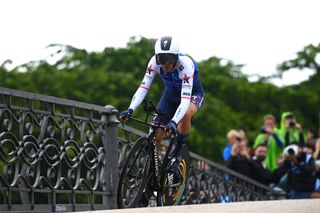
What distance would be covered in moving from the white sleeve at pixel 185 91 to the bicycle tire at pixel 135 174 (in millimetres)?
494

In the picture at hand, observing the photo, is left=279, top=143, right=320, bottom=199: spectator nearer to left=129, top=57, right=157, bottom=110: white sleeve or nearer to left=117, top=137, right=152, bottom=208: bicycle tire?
left=129, top=57, right=157, bottom=110: white sleeve

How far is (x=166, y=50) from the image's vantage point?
16.0 metres

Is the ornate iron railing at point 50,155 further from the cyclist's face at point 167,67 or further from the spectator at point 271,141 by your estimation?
the spectator at point 271,141

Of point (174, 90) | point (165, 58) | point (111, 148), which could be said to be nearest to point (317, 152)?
point (111, 148)

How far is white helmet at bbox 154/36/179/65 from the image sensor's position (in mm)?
15969

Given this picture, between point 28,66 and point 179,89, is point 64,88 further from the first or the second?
point 179,89

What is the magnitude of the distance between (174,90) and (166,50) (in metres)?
0.88

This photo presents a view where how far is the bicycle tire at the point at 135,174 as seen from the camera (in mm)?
15500

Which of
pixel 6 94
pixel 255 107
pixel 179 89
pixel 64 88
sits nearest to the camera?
pixel 6 94

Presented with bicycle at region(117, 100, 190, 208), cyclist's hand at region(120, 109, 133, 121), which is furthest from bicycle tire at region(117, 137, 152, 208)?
cyclist's hand at region(120, 109, 133, 121)

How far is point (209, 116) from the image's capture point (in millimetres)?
71812

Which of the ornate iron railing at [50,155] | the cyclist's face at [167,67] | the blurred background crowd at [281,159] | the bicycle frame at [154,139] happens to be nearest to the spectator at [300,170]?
the blurred background crowd at [281,159]

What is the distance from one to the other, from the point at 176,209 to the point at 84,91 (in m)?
53.2

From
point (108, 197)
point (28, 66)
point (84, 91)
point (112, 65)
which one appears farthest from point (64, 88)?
point (108, 197)
